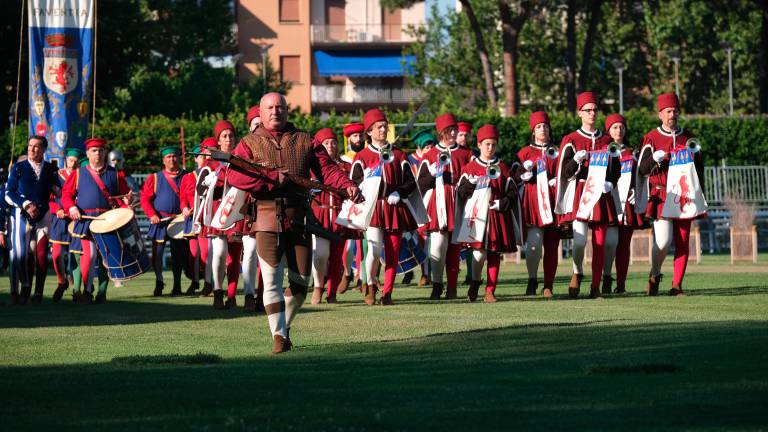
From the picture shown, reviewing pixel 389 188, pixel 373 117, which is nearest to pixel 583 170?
pixel 389 188

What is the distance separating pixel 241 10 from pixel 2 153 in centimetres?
5242

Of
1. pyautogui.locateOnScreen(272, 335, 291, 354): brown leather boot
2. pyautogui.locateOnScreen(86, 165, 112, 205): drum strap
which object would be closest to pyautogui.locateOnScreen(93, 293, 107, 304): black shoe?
pyautogui.locateOnScreen(86, 165, 112, 205): drum strap

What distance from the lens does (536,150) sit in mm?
19938

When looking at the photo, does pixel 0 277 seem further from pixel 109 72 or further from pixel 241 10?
pixel 241 10

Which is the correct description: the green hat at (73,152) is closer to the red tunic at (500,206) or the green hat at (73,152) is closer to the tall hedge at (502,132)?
the red tunic at (500,206)

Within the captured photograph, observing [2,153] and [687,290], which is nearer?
[687,290]

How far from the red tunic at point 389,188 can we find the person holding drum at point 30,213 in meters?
4.57

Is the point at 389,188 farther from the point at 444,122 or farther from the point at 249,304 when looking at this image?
the point at 249,304

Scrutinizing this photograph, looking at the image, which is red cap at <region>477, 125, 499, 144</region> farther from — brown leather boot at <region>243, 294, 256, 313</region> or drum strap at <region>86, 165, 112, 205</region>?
drum strap at <region>86, 165, 112, 205</region>

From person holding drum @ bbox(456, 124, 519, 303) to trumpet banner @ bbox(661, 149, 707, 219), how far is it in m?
1.89

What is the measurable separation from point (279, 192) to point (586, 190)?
6869 millimetres

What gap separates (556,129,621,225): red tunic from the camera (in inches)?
730

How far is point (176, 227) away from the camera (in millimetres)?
22875

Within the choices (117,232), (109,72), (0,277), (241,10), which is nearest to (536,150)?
(117,232)
